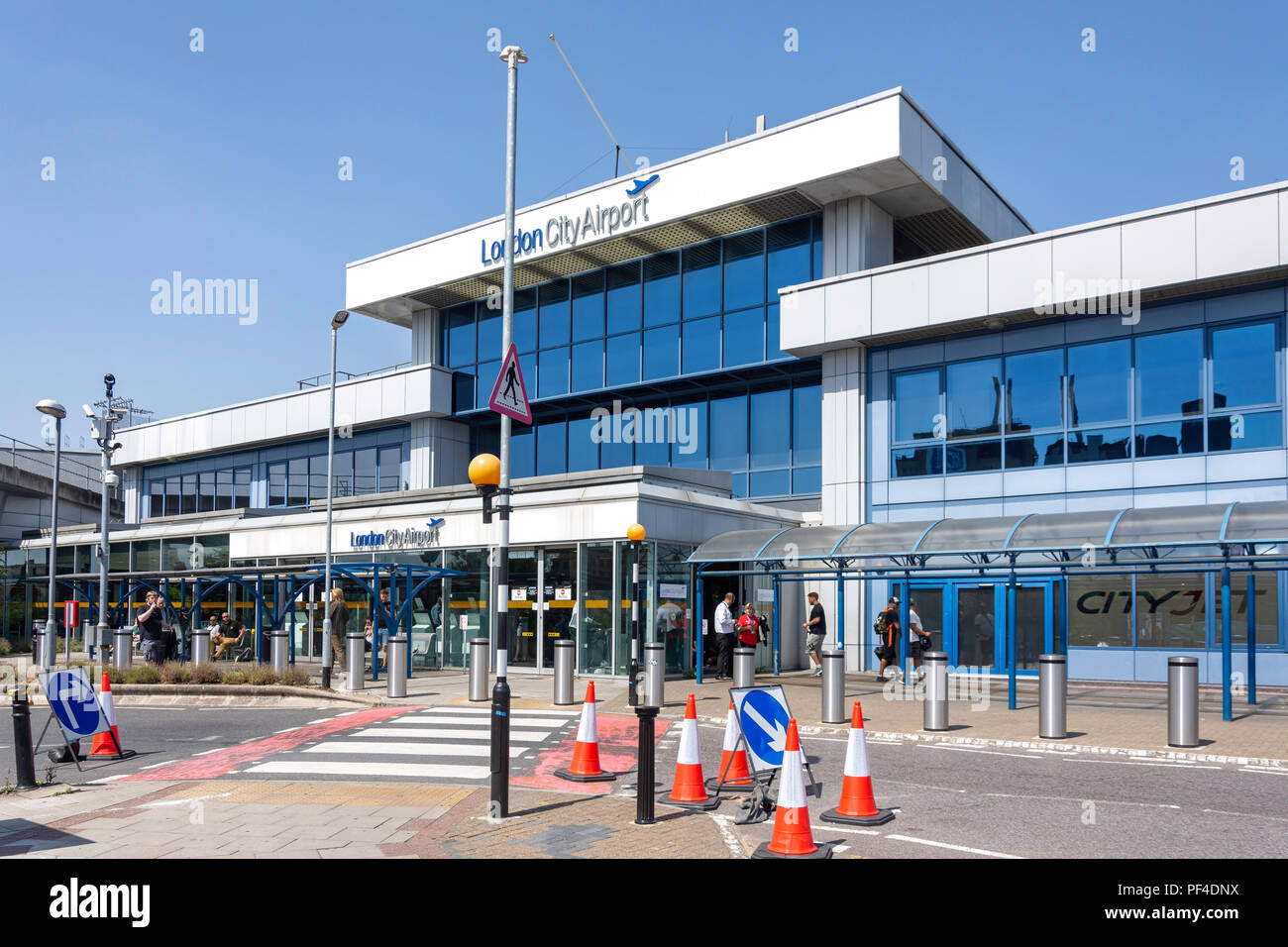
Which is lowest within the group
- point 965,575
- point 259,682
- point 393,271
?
point 259,682

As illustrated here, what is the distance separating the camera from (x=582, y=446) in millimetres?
33875

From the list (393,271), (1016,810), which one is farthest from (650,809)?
(393,271)

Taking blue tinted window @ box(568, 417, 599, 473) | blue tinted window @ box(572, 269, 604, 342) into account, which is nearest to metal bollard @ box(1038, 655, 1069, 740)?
blue tinted window @ box(568, 417, 599, 473)

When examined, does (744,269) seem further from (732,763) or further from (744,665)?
(732,763)

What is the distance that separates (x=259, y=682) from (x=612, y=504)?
7.94 metres

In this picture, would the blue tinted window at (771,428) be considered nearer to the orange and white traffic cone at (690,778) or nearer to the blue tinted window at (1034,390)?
the blue tinted window at (1034,390)

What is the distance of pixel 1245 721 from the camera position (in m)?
15.5

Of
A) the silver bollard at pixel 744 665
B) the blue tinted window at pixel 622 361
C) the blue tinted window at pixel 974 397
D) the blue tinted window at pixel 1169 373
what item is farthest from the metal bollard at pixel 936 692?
the blue tinted window at pixel 622 361

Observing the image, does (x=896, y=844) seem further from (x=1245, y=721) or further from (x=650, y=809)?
(x=1245, y=721)

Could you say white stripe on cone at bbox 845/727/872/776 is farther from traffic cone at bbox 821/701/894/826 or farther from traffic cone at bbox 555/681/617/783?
traffic cone at bbox 555/681/617/783

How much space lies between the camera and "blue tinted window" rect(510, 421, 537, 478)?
35344 millimetres

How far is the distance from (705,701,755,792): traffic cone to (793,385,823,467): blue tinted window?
18.6m

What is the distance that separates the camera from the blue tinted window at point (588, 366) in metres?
32.8

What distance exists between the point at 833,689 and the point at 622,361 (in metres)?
18.5
